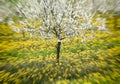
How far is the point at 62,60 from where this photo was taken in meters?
7.25

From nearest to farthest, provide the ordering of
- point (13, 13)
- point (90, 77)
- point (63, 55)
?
1. point (90, 77)
2. point (63, 55)
3. point (13, 13)

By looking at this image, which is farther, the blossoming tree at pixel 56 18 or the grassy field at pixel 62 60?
the grassy field at pixel 62 60

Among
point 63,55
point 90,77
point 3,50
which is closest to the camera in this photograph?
point 90,77

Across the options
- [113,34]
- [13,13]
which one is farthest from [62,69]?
[13,13]

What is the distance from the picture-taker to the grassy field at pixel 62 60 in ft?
21.5

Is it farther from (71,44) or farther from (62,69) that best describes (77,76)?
(71,44)

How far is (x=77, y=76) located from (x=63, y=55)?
1332 mm

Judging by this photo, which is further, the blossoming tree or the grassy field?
the grassy field

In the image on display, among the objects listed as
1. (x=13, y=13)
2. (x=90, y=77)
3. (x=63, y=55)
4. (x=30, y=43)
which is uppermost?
(x=13, y=13)

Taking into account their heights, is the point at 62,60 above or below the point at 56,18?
below

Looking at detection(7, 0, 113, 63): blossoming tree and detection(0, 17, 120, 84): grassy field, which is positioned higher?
detection(7, 0, 113, 63): blossoming tree

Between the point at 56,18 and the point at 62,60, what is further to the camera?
the point at 62,60

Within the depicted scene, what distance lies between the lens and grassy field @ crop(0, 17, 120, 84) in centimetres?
657

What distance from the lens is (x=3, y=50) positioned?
8.15m
